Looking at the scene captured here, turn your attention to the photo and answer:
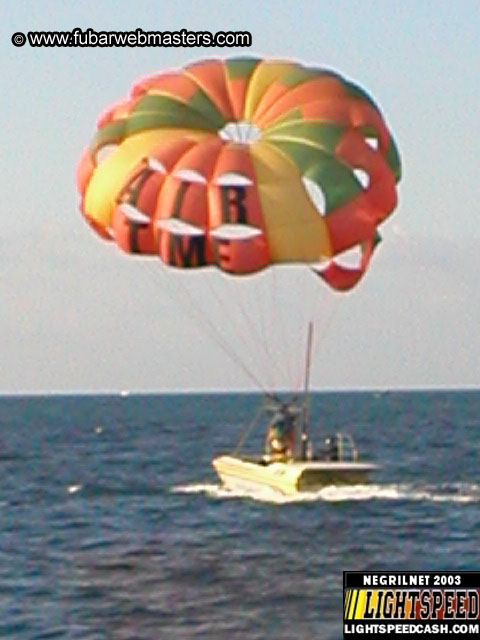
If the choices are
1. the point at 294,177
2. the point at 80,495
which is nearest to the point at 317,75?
the point at 294,177

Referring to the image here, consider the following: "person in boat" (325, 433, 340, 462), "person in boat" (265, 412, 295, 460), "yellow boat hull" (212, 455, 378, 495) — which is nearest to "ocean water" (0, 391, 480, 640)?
"yellow boat hull" (212, 455, 378, 495)

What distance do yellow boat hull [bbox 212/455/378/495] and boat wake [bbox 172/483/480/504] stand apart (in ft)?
0.85

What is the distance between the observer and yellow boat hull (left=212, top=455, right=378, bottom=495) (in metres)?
38.9

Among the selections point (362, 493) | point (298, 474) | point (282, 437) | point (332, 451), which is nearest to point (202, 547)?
point (298, 474)

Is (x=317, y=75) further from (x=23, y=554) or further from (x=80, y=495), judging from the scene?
(x=80, y=495)

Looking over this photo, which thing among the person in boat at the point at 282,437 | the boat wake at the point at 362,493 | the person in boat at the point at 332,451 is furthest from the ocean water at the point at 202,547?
the person in boat at the point at 282,437

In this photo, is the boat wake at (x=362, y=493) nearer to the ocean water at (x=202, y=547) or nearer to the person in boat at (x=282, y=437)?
the ocean water at (x=202, y=547)

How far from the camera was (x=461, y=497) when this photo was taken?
152 feet

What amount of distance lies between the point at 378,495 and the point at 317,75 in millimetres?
13681

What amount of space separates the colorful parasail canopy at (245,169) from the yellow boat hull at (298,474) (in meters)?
5.45

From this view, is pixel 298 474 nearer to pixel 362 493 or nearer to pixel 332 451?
pixel 332 451

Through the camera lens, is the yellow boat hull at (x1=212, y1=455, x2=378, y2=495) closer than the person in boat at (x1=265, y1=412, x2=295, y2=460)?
Yes

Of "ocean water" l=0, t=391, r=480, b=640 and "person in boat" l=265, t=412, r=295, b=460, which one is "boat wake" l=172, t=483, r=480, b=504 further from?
"person in boat" l=265, t=412, r=295, b=460

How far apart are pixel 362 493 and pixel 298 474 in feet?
14.4
